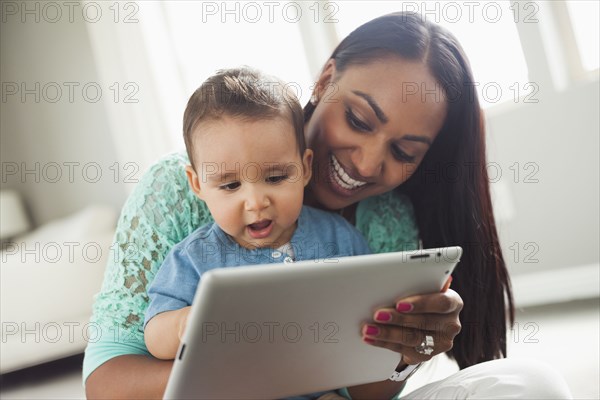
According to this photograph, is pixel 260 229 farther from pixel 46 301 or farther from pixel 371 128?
pixel 46 301

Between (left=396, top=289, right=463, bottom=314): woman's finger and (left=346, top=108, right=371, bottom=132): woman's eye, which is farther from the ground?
(left=346, top=108, right=371, bottom=132): woman's eye

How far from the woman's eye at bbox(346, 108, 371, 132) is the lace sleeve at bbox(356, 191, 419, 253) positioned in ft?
0.81

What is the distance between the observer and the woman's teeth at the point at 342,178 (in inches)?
58.7

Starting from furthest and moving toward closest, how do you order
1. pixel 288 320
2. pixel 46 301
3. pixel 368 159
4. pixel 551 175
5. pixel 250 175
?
pixel 46 301 → pixel 551 175 → pixel 368 159 → pixel 250 175 → pixel 288 320

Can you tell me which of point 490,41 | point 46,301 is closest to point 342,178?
point 490,41

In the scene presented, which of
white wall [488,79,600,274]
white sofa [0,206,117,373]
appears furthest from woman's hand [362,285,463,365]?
white sofa [0,206,117,373]

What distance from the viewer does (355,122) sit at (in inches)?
58.0

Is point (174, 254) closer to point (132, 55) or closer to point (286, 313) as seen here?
point (286, 313)

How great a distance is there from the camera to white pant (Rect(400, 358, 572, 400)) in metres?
1.10

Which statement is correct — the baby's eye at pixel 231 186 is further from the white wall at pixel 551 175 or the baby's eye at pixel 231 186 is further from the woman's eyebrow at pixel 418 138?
the white wall at pixel 551 175

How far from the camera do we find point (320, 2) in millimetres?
3562

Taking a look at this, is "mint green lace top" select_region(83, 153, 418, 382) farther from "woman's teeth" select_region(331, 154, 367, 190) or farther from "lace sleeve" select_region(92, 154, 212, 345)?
"woman's teeth" select_region(331, 154, 367, 190)

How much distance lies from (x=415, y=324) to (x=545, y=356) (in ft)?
4.06

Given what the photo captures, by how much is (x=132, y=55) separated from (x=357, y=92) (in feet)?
8.83
